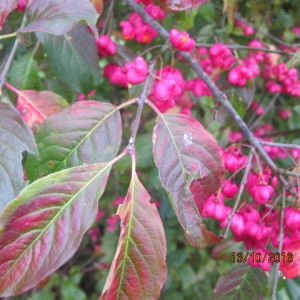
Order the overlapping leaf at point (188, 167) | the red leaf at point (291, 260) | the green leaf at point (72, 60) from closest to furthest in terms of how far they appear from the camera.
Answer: the overlapping leaf at point (188, 167)
the red leaf at point (291, 260)
the green leaf at point (72, 60)

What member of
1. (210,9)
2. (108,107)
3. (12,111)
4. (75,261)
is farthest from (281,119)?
(12,111)

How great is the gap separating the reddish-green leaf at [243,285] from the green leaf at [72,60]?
0.61 m

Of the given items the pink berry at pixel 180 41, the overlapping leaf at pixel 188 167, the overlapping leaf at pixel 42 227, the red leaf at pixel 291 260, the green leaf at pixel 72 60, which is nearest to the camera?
the overlapping leaf at pixel 42 227

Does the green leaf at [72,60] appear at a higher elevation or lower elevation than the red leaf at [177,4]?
lower

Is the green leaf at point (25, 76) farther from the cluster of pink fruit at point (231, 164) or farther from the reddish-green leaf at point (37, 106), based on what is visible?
the reddish-green leaf at point (37, 106)

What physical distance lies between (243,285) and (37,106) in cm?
64

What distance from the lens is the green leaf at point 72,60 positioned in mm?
1254

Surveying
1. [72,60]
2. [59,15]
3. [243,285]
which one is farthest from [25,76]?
[243,285]

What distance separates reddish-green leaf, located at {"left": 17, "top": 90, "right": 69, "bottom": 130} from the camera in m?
0.97

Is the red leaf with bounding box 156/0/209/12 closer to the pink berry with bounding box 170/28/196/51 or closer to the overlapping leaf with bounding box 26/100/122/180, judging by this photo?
the pink berry with bounding box 170/28/196/51

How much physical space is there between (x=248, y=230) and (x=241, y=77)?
524 mm

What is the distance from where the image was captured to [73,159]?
86 cm

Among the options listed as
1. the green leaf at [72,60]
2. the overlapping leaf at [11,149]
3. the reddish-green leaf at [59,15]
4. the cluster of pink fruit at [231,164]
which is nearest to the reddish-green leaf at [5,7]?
the reddish-green leaf at [59,15]

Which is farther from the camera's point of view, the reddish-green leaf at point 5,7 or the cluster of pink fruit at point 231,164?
the cluster of pink fruit at point 231,164
